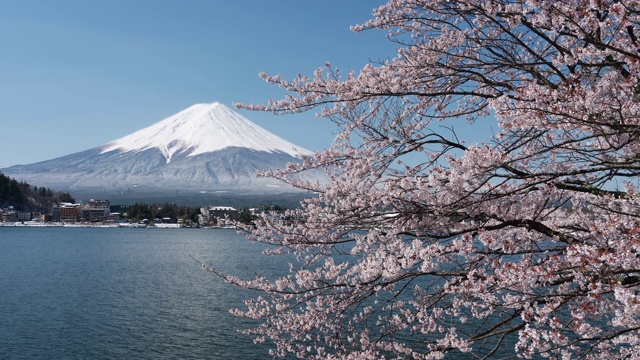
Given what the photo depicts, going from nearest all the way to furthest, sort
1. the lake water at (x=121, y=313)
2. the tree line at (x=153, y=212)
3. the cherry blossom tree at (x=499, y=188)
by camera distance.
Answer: the cherry blossom tree at (x=499, y=188) → the lake water at (x=121, y=313) → the tree line at (x=153, y=212)

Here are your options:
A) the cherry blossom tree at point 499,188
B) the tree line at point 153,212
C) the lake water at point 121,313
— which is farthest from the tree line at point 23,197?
the cherry blossom tree at point 499,188

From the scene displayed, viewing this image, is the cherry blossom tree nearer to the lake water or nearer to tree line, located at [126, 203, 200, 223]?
the lake water

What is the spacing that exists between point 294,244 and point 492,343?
6.70m

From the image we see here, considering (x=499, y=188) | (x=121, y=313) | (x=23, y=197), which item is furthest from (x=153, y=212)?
(x=499, y=188)

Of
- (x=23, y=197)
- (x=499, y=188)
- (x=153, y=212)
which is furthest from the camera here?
(x=153, y=212)

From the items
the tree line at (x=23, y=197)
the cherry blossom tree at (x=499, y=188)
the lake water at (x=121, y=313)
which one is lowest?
the lake water at (x=121, y=313)

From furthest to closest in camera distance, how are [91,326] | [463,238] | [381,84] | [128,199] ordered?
[128,199] < [91,326] < [381,84] < [463,238]

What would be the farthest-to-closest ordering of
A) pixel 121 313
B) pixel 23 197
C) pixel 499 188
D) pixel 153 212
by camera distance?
pixel 153 212 < pixel 23 197 < pixel 121 313 < pixel 499 188

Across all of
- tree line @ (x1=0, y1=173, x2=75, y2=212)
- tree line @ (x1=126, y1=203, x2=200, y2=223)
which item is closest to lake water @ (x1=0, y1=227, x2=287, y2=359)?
tree line @ (x1=126, y1=203, x2=200, y2=223)

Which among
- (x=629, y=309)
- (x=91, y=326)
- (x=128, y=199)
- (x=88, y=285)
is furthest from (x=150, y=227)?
(x=629, y=309)

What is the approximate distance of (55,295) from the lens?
19.1 metres

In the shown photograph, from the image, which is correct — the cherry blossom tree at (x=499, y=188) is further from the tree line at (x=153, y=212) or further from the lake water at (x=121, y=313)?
the tree line at (x=153, y=212)

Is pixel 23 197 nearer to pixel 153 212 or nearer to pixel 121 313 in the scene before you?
pixel 153 212

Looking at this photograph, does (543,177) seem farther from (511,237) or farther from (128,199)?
(128,199)
